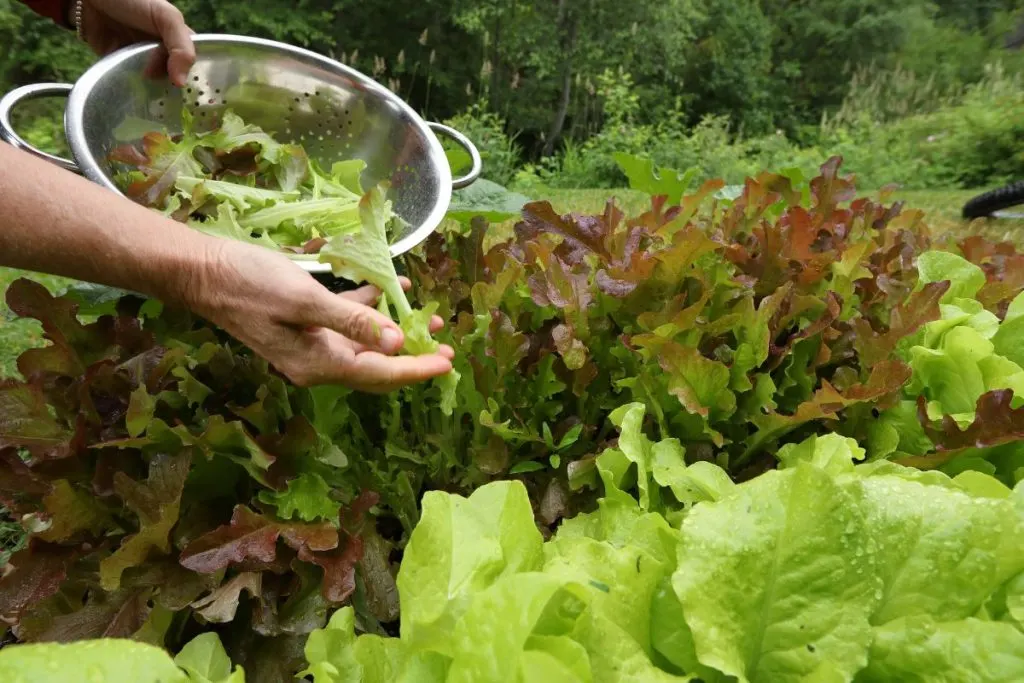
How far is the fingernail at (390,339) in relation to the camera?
90cm

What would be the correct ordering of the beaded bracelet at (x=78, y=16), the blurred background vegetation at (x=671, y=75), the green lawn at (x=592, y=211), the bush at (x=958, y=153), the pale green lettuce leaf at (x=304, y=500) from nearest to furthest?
the pale green lettuce leaf at (x=304, y=500), the beaded bracelet at (x=78, y=16), the green lawn at (x=592, y=211), the bush at (x=958, y=153), the blurred background vegetation at (x=671, y=75)

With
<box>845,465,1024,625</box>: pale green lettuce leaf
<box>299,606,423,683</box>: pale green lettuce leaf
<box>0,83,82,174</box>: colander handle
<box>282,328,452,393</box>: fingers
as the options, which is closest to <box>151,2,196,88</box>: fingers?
<box>0,83,82,174</box>: colander handle

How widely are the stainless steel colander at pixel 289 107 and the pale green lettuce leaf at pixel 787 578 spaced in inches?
40.6

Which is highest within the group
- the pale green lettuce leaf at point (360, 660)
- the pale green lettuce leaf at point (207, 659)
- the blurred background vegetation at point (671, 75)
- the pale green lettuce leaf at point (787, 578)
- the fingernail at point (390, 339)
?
the pale green lettuce leaf at point (787, 578)

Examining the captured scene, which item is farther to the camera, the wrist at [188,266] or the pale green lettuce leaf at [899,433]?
the pale green lettuce leaf at [899,433]

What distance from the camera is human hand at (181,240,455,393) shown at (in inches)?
34.4

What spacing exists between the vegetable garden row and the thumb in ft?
0.24

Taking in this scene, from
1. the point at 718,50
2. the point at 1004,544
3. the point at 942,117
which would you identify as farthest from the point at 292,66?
the point at 718,50

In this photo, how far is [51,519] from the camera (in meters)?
1.00

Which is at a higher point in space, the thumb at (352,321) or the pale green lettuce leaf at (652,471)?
the thumb at (352,321)

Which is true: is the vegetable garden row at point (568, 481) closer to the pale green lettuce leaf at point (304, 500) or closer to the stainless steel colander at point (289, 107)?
the pale green lettuce leaf at point (304, 500)

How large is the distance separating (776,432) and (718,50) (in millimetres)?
19039

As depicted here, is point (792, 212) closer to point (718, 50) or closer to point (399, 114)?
point (399, 114)

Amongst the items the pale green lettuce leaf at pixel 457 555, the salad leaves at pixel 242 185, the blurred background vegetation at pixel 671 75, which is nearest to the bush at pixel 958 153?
the blurred background vegetation at pixel 671 75
